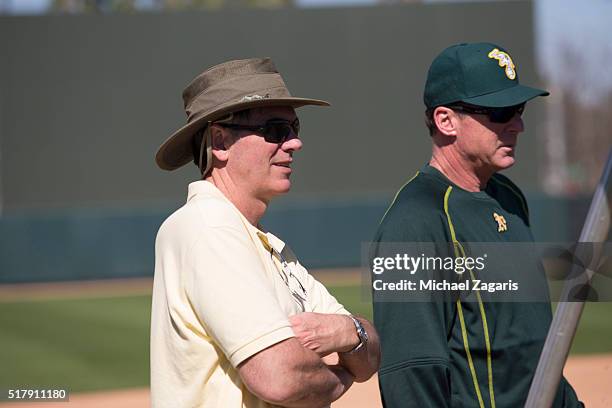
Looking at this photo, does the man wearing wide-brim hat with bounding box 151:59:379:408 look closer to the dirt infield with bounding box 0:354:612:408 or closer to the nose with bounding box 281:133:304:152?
the nose with bounding box 281:133:304:152

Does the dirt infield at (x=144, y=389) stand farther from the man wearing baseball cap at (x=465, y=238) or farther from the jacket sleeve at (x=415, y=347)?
the jacket sleeve at (x=415, y=347)

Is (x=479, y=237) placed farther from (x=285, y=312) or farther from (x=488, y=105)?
(x=285, y=312)

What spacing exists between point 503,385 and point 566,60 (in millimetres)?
15517

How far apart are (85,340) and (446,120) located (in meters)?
8.79

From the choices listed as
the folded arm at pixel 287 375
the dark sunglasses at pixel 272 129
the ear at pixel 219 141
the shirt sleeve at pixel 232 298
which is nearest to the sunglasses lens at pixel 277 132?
the dark sunglasses at pixel 272 129

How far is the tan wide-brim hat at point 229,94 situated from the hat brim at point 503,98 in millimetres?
505

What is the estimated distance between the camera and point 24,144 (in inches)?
775

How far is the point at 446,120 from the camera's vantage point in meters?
2.90

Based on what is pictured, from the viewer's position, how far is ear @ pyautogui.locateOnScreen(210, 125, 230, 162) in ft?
8.19

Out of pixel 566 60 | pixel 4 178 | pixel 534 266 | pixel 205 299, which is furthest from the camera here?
pixel 4 178

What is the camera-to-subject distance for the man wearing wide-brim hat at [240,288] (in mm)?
2166

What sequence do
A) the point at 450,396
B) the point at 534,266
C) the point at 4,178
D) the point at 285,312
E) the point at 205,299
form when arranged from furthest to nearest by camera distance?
1. the point at 4,178
2. the point at 534,266
3. the point at 450,396
4. the point at 285,312
5. the point at 205,299

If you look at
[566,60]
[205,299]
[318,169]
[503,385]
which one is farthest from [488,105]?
[318,169]

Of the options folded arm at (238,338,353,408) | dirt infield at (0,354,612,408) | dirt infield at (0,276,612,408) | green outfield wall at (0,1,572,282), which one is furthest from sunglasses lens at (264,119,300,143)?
green outfield wall at (0,1,572,282)
